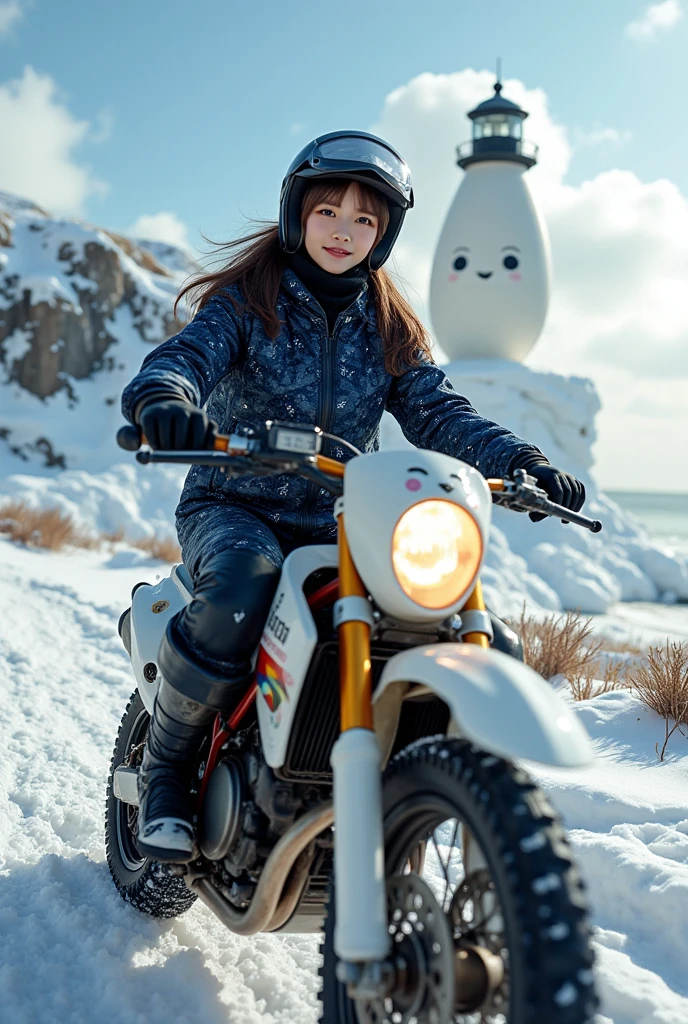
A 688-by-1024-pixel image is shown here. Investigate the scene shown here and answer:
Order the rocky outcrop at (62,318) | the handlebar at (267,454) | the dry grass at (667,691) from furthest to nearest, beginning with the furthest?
the rocky outcrop at (62,318), the dry grass at (667,691), the handlebar at (267,454)

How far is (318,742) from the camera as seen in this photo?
174 centimetres

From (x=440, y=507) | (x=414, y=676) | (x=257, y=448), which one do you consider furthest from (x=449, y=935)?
(x=257, y=448)

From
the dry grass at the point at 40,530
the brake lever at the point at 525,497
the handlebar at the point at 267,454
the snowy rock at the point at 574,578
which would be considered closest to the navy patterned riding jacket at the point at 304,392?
the brake lever at the point at 525,497

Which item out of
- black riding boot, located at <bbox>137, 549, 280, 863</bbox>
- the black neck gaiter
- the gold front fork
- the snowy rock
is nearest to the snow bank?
the snowy rock

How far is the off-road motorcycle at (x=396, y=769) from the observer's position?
4.12 ft

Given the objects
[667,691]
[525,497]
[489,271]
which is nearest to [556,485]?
[525,497]

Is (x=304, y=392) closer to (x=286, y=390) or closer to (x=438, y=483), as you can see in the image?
(x=286, y=390)

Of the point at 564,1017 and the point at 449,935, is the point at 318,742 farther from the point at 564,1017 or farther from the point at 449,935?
the point at 564,1017

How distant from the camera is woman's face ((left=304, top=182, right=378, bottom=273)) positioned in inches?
91.7

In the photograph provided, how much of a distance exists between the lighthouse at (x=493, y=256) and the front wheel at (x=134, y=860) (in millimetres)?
17748

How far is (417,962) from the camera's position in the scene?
1.40 meters

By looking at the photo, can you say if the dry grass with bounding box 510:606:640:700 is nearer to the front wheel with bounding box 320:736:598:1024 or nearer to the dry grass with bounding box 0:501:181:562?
the front wheel with bounding box 320:736:598:1024

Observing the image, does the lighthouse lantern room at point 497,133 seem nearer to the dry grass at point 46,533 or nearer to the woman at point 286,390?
the dry grass at point 46,533

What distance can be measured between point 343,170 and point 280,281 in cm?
34
